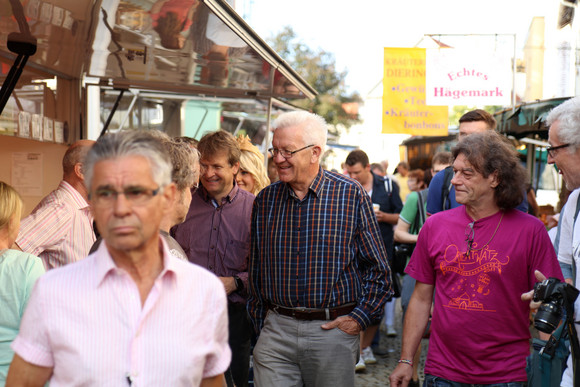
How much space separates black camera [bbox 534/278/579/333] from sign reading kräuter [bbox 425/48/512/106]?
8.70m

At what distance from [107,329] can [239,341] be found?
9.39 ft

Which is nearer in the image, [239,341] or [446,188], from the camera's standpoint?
[239,341]

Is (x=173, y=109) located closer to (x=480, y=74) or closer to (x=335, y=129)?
(x=480, y=74)

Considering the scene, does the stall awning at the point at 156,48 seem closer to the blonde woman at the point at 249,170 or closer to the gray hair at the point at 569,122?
the blonde woman at the point at 249,170

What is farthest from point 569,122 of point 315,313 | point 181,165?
point 181,165

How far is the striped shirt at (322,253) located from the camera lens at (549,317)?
1.23 metres

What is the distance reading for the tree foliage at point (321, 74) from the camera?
1417 inches

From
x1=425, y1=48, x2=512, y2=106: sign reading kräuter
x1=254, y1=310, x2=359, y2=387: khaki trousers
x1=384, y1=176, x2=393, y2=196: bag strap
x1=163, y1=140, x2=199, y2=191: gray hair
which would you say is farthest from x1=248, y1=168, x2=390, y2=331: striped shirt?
x1=425, y1=48, x2=512, y2=106: sign reading kräuter

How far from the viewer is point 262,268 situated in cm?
438

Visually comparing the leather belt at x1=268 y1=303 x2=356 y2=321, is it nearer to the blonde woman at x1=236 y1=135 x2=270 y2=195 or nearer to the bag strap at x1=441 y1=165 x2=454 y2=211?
the bag strap at x1=441 y1=165 x2=454 y2=211

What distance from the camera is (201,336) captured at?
2400mm

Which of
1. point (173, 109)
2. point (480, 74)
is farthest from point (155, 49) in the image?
point (480, 74)

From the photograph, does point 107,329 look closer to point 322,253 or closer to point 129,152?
point 129,152

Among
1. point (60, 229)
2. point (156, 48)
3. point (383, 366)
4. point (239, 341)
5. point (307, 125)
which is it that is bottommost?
point (383, 366)
